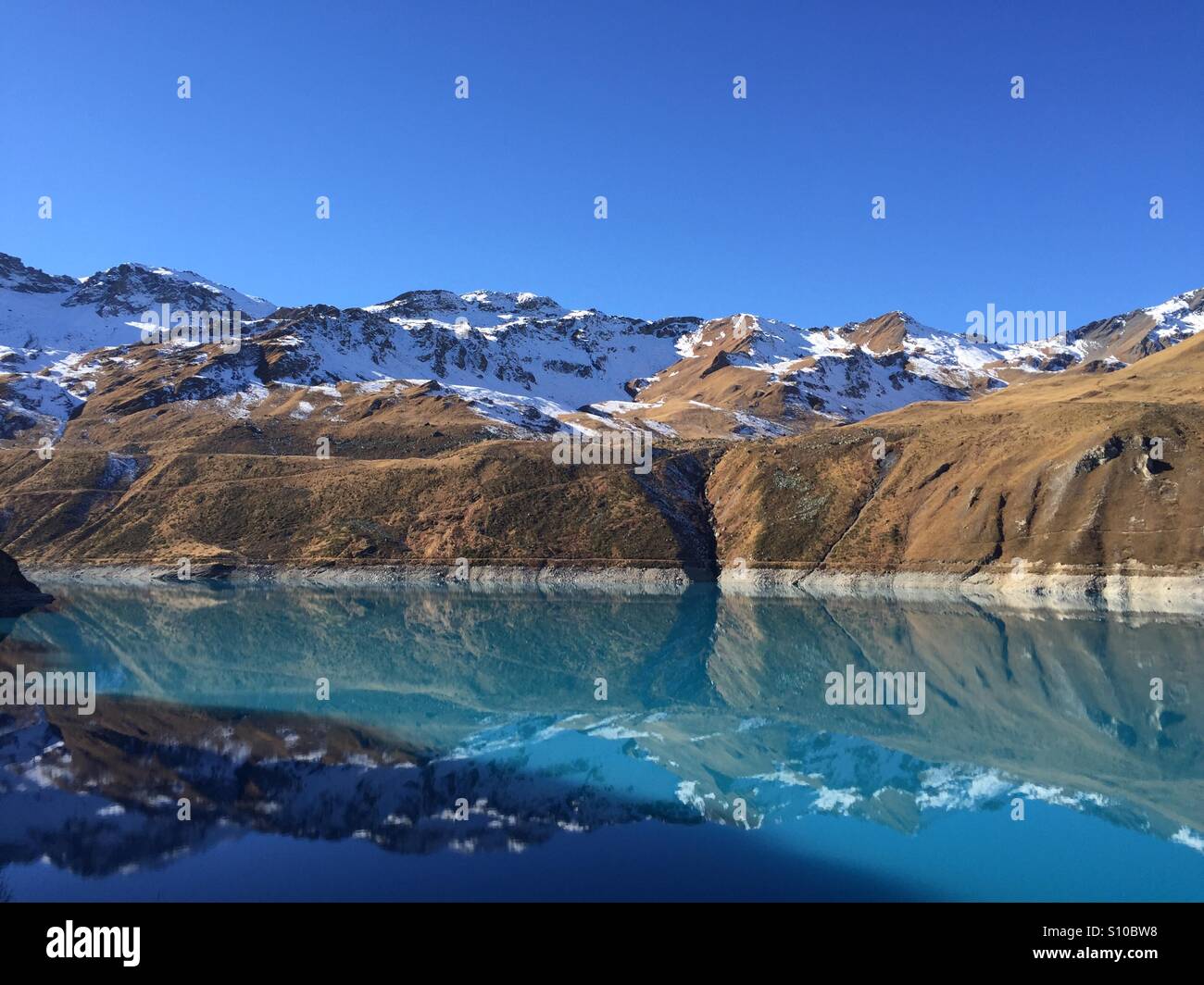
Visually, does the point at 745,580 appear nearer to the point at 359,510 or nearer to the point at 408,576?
the point at 408,576

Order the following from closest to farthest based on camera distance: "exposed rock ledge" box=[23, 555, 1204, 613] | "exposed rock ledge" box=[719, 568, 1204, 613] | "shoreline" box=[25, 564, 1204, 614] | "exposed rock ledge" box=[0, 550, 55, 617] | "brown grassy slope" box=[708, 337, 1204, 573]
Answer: "exposed rock ledge" box=[719, 568, 1204, 613]
"exposed rock ledge" box=[23, 555, 1204, 613]
"shoreline" box=[25, 564, 1204, 614]
"exposed rock ledge" box=[0, 550, 55, 617]
"brown grassy slope" box=[708, 337, 1204, 573]

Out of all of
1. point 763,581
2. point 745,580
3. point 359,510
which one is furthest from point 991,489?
point 359,510

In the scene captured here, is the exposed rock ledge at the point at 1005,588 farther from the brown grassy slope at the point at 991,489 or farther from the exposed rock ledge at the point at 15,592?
the exposed rock ledge at the point at 15,592

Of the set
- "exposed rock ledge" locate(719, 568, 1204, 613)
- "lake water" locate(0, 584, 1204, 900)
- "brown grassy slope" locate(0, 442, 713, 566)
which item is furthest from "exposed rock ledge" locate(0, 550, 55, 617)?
"exposed rock ledge" locate(719, 568, 1204, 613)

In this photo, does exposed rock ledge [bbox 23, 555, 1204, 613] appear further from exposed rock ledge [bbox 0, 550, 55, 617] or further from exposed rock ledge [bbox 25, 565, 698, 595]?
exposed rock ledge [bbox 0, 550, 55, 617]
